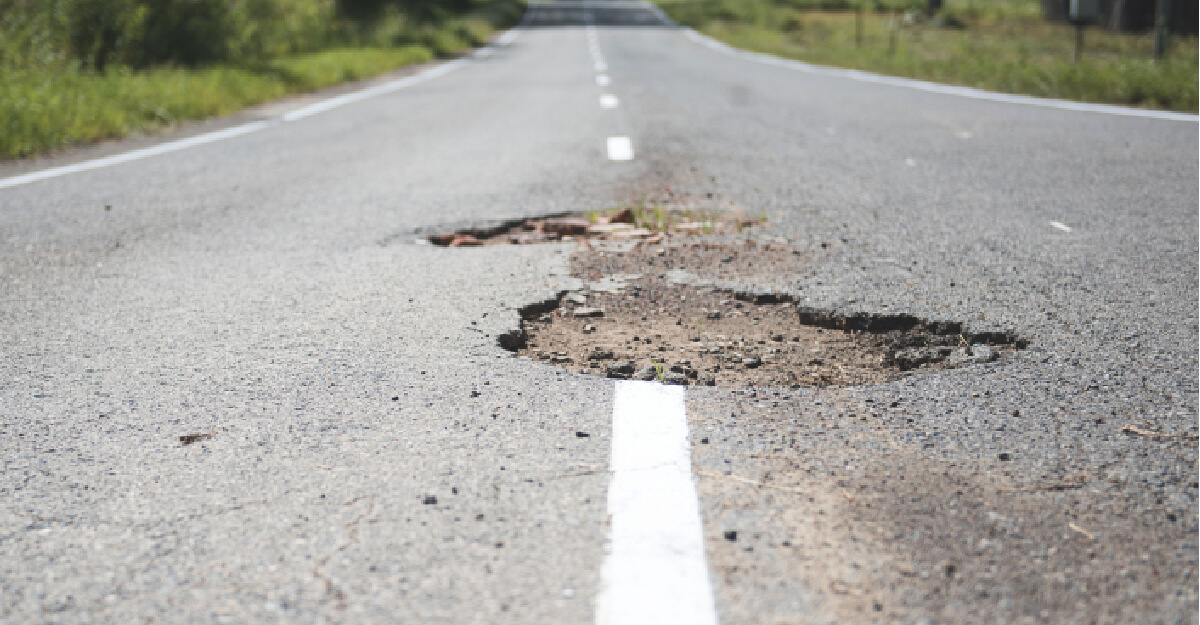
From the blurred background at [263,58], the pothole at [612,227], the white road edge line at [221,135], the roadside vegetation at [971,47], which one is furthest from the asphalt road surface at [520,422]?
the roadside vegetation at [971,47]

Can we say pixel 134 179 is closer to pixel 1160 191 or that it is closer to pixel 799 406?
pixel 799 406

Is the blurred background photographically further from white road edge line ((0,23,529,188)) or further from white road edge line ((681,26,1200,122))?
white road edge line ((0,23,529,188))

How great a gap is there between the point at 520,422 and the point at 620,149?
4.63 meters

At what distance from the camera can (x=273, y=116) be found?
9.16m

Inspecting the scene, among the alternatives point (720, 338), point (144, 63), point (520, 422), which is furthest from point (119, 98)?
point (520, 422)

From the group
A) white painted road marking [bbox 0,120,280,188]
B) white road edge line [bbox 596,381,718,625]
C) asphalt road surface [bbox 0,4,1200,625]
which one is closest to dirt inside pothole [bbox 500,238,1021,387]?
asphalt road surface [bbox 0,4,1200,625]

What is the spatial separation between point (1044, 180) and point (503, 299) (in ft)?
11.5

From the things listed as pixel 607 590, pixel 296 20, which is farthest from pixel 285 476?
pixel 296 20

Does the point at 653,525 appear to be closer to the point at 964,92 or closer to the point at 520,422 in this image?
the point at 520,422

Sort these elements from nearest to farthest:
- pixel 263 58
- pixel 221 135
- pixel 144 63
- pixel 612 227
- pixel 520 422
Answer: pixel 520 422 → pixel 612 227 → pixel 221 135 → pixel 144 63 → pixel 263 58

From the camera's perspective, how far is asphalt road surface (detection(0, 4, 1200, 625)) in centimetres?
162

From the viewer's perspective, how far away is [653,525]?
1793mm

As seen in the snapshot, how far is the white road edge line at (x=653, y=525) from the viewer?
154cm

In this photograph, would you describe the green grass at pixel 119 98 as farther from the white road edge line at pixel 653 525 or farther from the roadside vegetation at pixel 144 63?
the white road edge line at pixel 653 525
